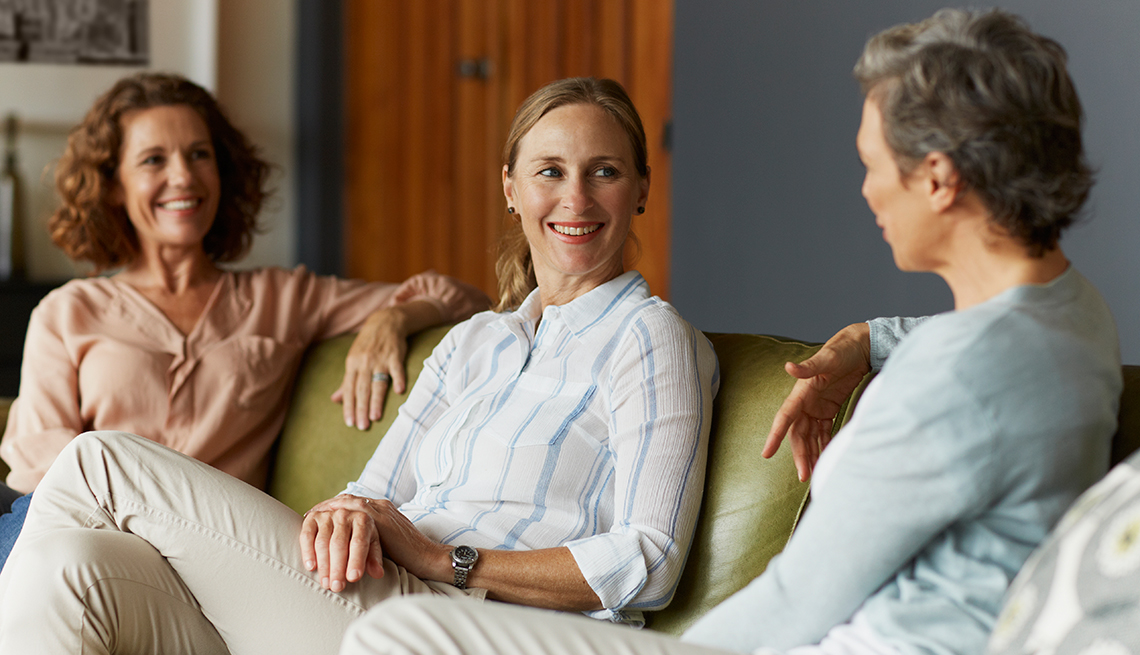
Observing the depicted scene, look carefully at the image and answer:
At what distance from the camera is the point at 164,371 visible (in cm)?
205

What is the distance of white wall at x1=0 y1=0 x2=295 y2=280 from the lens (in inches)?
143

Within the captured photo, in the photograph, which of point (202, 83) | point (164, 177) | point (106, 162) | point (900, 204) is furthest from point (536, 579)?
point (202, 83)

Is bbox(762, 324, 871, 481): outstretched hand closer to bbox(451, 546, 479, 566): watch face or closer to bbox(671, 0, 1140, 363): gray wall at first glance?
bbox(451, 546, 479, 566): watch face

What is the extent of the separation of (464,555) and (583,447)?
0.74 feet

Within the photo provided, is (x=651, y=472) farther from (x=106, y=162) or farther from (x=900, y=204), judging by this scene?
(x=106, y=162)

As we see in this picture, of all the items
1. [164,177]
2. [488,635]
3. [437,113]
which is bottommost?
[488,635]

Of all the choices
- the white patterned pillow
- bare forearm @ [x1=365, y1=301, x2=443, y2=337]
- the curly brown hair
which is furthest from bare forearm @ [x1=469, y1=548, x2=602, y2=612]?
the curly brown hair

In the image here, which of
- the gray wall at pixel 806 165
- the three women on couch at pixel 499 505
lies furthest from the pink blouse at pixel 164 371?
the gray wall at pixel 806 165

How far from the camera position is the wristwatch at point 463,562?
1.36 meters

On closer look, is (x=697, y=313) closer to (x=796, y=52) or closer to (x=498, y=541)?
(x=796, y=52)

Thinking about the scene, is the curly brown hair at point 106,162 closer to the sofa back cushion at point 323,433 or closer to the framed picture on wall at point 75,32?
the sofa back cushion at point 323,433

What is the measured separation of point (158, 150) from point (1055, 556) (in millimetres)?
1927

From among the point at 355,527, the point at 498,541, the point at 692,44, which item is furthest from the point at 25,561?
the point at 692,44

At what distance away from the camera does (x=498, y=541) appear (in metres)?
1.44
